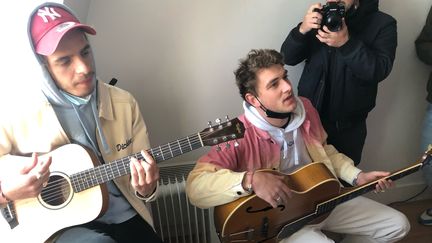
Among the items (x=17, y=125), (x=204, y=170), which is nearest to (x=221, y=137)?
(x=204, y=170)

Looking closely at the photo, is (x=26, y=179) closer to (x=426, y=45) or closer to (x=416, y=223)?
(x=426, y=45)

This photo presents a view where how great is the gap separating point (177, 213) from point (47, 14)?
982 millimetres

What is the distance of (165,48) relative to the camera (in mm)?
1592

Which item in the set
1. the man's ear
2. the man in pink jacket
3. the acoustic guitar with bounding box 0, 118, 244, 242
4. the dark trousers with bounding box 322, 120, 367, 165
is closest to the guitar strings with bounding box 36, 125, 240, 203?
the acoustic guitar with bounding box 0, 118, 244, 242

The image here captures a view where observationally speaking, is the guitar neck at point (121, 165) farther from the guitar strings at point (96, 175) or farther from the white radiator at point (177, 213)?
the white radiator at point (177, 213)

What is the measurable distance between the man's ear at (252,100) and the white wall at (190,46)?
287 millimetres

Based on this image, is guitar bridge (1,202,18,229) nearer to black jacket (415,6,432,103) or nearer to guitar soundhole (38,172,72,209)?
guitar soundhole (38,172,72,209)

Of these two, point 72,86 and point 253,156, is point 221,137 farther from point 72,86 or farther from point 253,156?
point 72,86

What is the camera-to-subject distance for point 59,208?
1214 millimetres

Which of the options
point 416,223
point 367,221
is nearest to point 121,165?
point 367,221

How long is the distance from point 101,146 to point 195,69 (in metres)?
0.56

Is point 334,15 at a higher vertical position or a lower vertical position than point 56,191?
higher

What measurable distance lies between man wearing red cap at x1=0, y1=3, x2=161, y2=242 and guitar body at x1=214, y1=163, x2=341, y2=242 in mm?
270

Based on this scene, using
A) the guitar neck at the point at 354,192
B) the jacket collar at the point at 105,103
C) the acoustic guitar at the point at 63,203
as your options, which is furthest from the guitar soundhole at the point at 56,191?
the guitar neck at the point at 354,192
